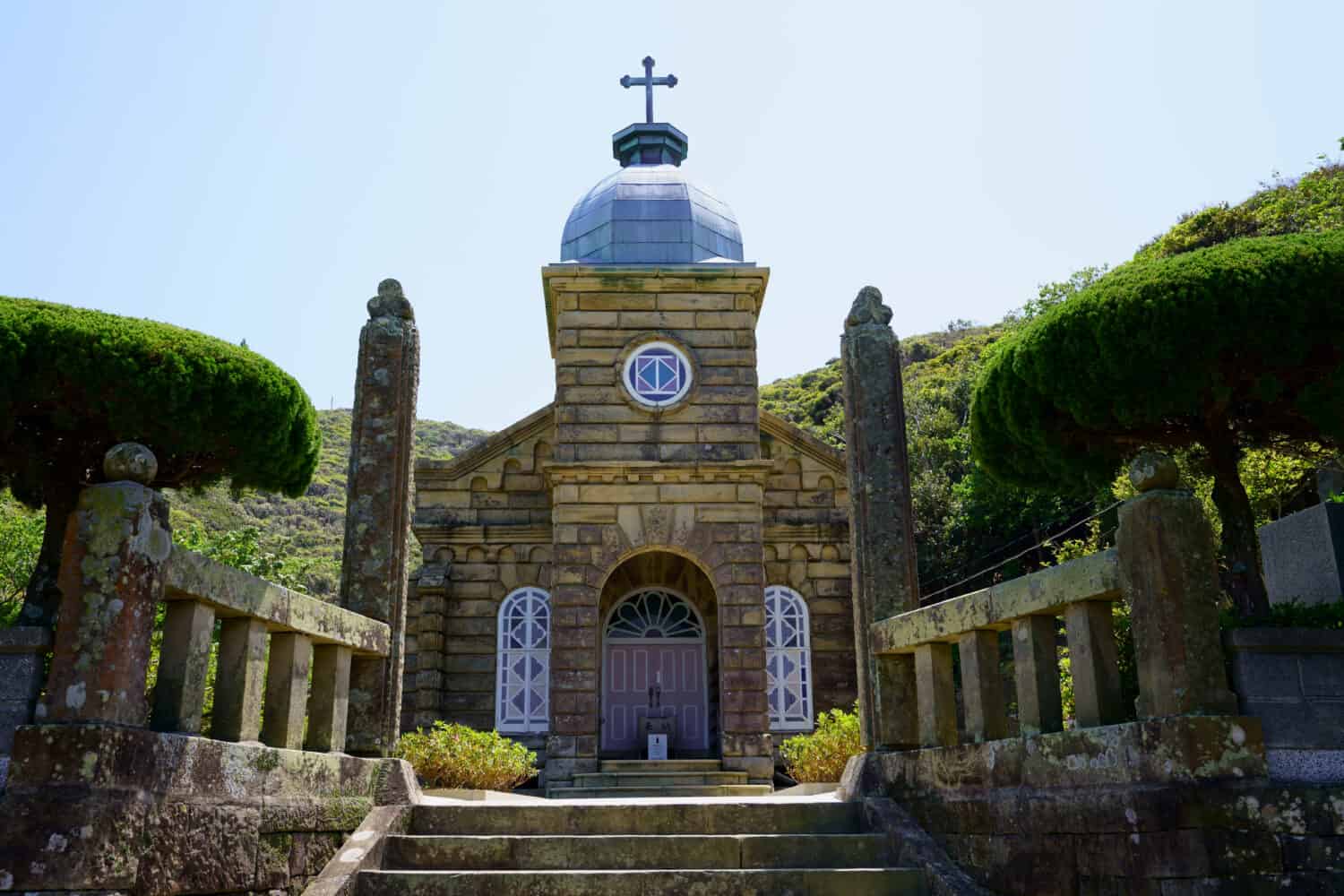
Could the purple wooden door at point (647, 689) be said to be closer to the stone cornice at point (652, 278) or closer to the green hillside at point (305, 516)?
the stone cornice at point (652, 278)

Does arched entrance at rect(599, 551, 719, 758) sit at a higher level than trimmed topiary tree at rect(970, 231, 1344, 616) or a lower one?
lower

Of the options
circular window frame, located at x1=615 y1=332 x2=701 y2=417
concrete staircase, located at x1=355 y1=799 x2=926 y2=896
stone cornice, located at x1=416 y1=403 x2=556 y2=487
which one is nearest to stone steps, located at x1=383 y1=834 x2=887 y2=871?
concrete staircase, located at x1=355 y1=799 x2=926 y2=896

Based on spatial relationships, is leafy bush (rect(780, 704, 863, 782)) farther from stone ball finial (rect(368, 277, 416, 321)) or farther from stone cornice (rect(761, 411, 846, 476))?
stone cornice (rect(761, 411, 846, 476))

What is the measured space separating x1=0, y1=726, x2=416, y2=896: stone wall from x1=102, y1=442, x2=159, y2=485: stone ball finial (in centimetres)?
138

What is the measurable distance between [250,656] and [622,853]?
2.75 metres

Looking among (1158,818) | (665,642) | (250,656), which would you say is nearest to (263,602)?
(250,656)

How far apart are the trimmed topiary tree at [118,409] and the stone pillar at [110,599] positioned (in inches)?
115

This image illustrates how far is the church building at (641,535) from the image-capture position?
59.3 feet

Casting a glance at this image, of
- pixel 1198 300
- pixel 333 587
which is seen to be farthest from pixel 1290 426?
pixel 333 587

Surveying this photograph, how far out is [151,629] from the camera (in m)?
6.38

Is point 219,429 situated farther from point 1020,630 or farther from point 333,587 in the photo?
point 333,587

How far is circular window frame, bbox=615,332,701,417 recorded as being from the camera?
18891 millimetres

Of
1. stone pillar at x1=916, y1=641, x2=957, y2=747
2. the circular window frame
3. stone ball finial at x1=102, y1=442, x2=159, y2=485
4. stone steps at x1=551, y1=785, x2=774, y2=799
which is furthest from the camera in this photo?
the circular window frame

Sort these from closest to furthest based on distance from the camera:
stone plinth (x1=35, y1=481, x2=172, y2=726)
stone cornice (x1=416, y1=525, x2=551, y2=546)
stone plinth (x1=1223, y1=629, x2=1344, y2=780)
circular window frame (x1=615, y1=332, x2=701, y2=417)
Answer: stone plinth (x1=35, y1=481, x2=172, y2=726) < stone plinth (x1=1223, y1=629, x2=1344, y2=780) < circular window frame (x1=615, y1=332, x2=701, y2=417) < stone cornice (x1=416, y1=525, x2=551, y2=546)
